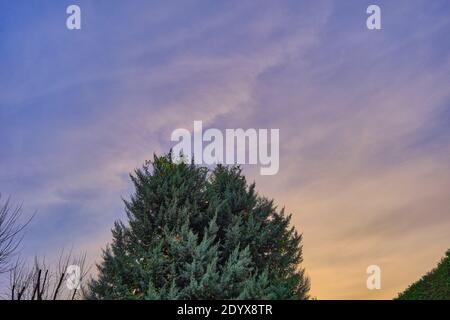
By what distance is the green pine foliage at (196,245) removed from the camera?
18.6 m

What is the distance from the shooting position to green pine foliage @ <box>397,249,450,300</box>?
20672 millimetres

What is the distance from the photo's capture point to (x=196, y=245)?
64.2ft

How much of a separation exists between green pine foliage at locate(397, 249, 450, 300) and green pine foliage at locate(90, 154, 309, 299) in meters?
4.25

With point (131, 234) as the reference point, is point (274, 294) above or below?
below

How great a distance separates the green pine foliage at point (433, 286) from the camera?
2067 centimetres

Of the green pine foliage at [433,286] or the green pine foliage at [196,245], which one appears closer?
the green pine foliage at [196,245]

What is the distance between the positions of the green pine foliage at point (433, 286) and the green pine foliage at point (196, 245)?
167 inches

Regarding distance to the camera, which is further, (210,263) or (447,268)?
(447,268)

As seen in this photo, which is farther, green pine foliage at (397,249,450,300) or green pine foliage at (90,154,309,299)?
green pine foliage at (397,249,450,300)
